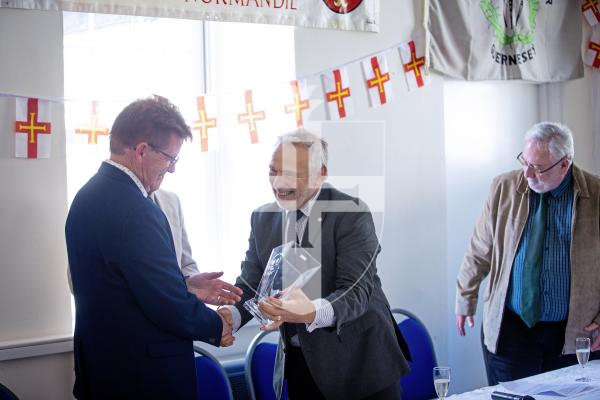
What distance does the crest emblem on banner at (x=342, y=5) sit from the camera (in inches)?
123

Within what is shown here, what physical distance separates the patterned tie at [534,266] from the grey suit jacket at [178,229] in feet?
4.20

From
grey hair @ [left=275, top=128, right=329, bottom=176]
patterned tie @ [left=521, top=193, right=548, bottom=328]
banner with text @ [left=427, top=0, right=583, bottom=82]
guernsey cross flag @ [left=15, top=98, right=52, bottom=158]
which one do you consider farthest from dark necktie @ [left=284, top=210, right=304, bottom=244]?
banner with text @ [left=427, top=0, right=583, bottom=82]

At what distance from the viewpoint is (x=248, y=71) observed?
10.8 ft

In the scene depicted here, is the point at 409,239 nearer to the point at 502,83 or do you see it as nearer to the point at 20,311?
the point at 502,83

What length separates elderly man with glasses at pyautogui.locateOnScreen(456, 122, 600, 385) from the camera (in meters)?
2.71

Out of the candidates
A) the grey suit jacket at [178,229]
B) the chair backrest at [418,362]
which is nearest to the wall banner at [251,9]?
the grey suit jacket at [178,229]

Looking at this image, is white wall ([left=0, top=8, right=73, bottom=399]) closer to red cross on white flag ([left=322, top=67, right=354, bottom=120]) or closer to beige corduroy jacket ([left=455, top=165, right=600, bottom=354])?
red cross on white flag ([left=322, top=67, right=354, bottom=120])

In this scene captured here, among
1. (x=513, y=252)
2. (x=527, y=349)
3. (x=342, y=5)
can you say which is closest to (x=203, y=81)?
(x=342, y=5)

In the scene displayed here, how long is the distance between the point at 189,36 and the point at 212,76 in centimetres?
21

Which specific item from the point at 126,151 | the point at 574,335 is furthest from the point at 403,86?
the point at 126,151

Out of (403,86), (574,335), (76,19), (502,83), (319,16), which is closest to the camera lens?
(574,335)

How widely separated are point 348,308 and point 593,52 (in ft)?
8.95

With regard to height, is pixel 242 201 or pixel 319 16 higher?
pixel 319 16

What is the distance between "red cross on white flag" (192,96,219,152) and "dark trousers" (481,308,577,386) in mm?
1365
